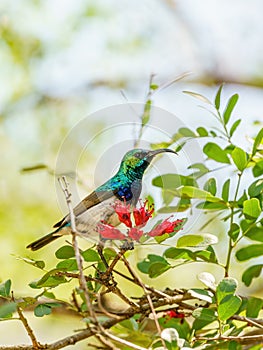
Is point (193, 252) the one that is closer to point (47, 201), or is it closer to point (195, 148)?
point (195, 148)

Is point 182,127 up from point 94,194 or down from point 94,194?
up

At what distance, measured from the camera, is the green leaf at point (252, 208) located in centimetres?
110

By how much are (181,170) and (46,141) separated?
7.68ft

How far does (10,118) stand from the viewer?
3.80 meters

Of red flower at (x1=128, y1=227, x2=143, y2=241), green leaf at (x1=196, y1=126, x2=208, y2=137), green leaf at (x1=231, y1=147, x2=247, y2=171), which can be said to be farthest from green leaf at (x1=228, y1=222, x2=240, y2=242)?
red flower at (x1=128, y1=227, x2=143, y2=241)

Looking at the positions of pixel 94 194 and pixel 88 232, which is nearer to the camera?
pixel 88 232

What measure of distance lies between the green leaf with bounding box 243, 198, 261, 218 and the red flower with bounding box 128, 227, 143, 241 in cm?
28

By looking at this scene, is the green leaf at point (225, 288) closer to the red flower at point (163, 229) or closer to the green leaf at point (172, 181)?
the red flower at point (163, 229)

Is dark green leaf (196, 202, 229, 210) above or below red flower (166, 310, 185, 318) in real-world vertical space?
above

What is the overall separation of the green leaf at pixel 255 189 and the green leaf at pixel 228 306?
27cm

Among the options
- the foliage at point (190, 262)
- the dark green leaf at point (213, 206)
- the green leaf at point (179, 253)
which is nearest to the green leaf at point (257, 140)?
the foliage at point (190, 262)

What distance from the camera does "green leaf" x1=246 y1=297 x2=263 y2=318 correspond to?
3.85 ft

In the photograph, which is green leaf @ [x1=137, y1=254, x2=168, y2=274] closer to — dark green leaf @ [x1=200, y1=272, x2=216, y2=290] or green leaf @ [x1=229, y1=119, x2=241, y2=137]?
dark green leaf @ [x1=200, y1=272, x2=216, y2=290]

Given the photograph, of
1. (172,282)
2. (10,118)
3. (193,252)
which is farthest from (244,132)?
(10,118)
